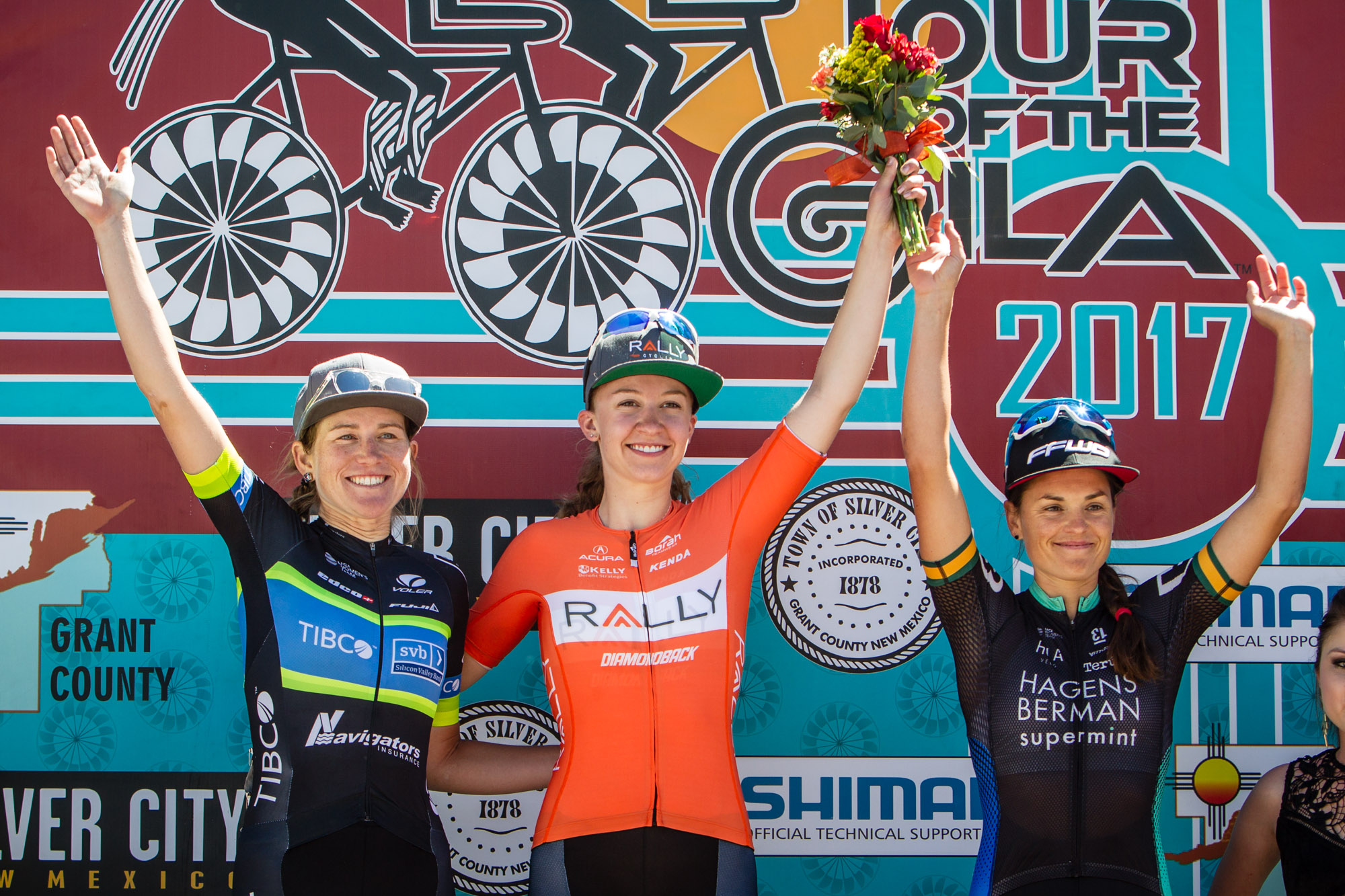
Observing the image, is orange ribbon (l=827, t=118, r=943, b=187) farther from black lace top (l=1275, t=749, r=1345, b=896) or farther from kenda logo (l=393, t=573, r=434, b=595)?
black lace top (l=1275, t=749, r=1345, b=896)

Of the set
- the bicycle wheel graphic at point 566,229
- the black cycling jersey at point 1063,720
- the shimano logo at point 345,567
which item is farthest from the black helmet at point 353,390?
the black cycling jersey at point 1063,720

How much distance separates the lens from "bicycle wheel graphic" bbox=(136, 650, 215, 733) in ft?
9.72

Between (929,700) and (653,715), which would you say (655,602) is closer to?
(653,715)

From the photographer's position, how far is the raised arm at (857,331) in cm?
226

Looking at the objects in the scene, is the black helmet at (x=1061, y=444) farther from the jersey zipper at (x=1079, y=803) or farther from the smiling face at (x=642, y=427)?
the smiling face at (x=642, y=427)

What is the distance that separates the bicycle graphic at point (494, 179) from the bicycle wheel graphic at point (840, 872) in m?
1.66

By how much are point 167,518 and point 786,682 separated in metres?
1.97

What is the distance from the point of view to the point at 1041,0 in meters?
3.11

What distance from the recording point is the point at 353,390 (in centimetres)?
226

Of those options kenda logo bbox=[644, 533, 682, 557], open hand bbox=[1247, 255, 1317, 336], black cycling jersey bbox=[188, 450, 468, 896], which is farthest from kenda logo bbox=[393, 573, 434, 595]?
open hand bbox=[1247, 255, 1317, 336]

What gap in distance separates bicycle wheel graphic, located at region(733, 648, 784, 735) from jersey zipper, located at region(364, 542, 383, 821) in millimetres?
1229

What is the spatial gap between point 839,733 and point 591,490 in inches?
45.0

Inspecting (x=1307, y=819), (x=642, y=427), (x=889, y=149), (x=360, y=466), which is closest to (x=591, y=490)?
(x=642, y=427)

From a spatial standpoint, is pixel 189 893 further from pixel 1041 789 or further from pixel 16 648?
pixel 1041 789
